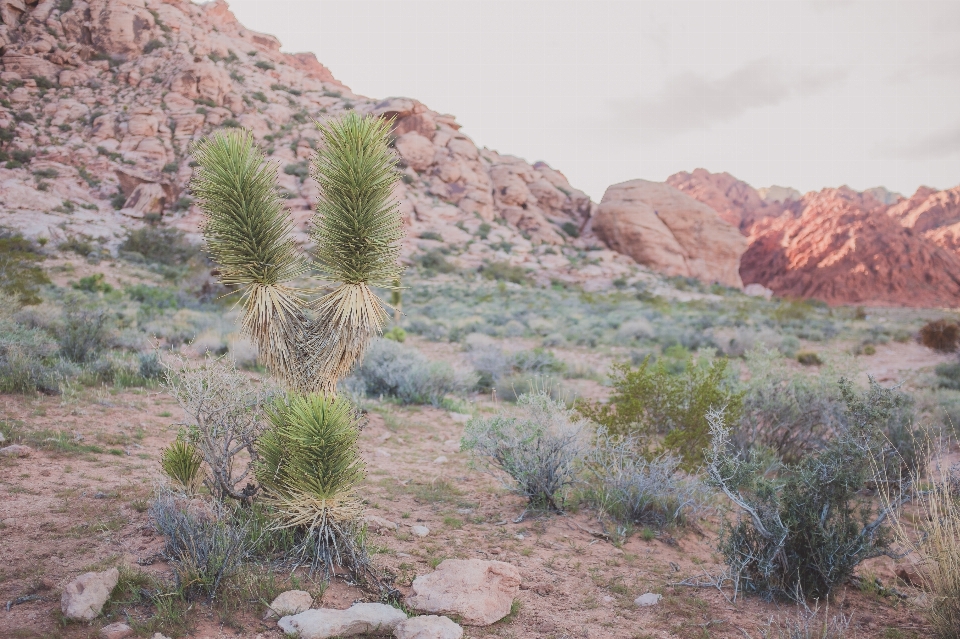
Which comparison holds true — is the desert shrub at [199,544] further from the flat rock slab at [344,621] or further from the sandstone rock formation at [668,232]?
the sandstone rock formation at [668,232]

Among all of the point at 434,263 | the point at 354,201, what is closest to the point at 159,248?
the point at 434,263

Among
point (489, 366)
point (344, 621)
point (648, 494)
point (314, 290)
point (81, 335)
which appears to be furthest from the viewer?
point (489, 366)

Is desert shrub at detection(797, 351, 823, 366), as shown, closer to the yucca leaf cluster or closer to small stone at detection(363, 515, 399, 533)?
small stone at detection(363, 515, 399, 533)

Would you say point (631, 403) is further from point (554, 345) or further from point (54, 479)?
point (554, 345)

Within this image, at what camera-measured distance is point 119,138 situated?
118 ft

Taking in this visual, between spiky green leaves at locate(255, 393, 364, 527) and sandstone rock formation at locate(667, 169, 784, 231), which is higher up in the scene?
sandstone rock formation at locate(667, 169, 784, 231)

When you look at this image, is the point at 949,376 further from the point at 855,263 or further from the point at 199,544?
the point at 855,263

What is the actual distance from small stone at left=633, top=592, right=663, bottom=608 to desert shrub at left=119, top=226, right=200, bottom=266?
26.2 m

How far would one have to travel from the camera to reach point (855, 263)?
6644cm

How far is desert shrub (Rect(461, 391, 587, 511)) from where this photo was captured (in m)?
5.28

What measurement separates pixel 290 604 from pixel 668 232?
2067 inches

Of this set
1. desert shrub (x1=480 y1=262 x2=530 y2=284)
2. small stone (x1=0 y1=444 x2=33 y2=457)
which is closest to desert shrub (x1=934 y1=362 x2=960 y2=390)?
small stone (x1=0 y1=444 x2=33 y2=457)

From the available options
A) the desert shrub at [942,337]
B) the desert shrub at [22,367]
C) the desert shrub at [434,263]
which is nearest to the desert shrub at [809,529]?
the desert shrub at [22,367]

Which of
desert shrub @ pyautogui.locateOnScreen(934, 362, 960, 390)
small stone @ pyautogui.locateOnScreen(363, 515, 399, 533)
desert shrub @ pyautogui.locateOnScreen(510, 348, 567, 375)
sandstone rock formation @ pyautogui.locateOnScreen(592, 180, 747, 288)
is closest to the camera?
small stone @ pyautogui.locateOnScreen(363, 515, 399, 533)
